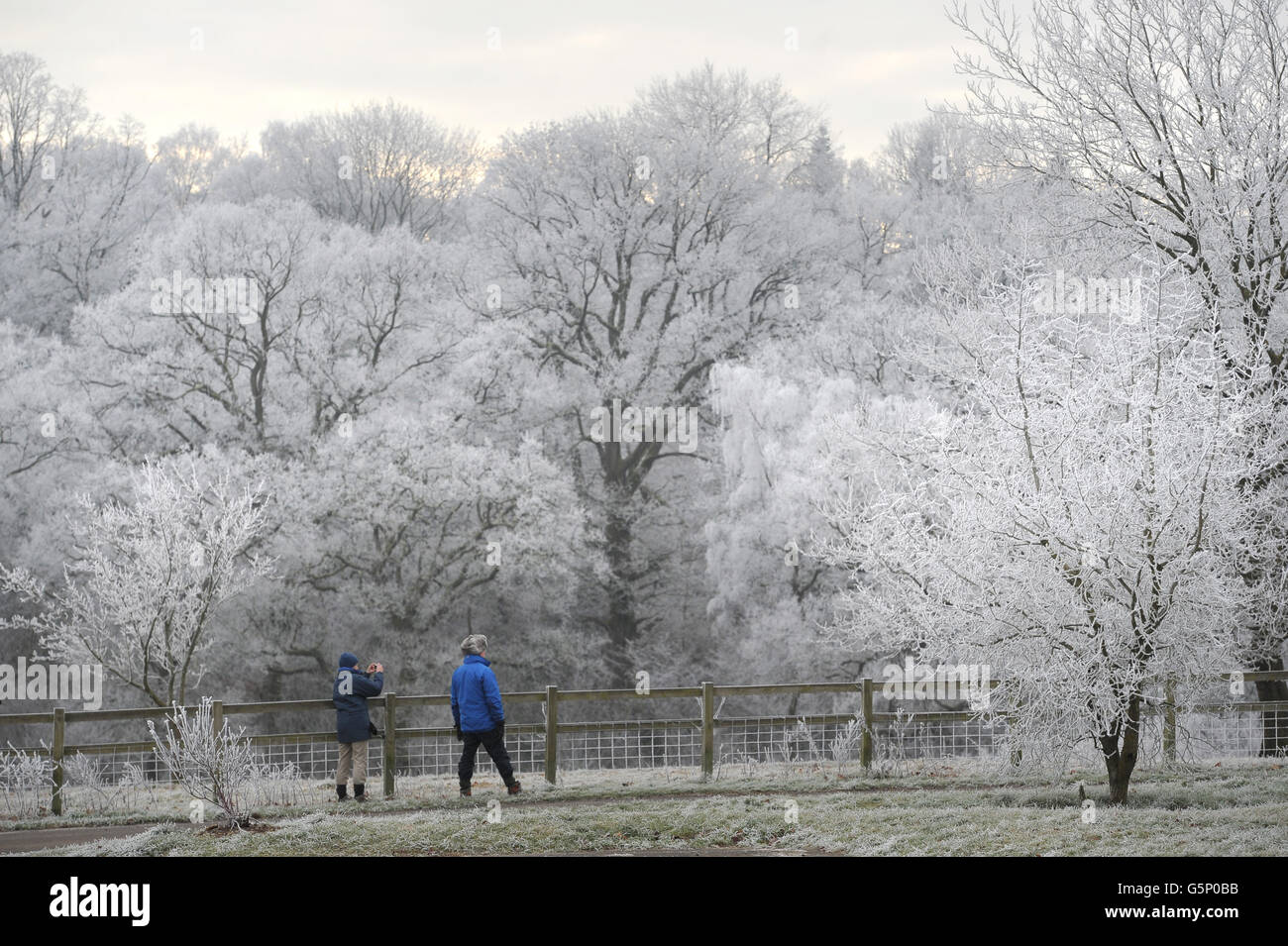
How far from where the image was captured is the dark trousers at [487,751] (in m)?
11.3

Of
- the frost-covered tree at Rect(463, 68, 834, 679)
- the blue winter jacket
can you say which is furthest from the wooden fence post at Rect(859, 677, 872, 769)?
the frost-covered tree at Rect(463, 68, 834, 679)

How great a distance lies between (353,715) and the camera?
11.8m

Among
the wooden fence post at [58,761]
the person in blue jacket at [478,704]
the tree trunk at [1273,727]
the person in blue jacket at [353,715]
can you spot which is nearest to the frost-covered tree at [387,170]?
the wooden fence post at [58,761]

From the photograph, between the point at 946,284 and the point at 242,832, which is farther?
the point at 946,284

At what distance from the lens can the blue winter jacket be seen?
1125cm

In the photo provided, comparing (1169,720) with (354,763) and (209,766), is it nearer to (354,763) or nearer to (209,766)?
(354,763)

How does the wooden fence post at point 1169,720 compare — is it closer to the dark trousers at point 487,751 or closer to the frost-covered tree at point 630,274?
the dark trousers at point 487,751

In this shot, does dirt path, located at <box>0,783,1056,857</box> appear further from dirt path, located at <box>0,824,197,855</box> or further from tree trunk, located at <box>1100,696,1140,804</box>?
tree trunk, located at <box>1100,696,1140,804</box>

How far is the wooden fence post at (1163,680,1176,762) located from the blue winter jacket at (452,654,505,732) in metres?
5.65

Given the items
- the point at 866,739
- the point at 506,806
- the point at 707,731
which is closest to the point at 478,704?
the point at 506,806

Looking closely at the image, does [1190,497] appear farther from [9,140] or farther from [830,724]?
[9,140]

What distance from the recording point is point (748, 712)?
2686 centimetres
